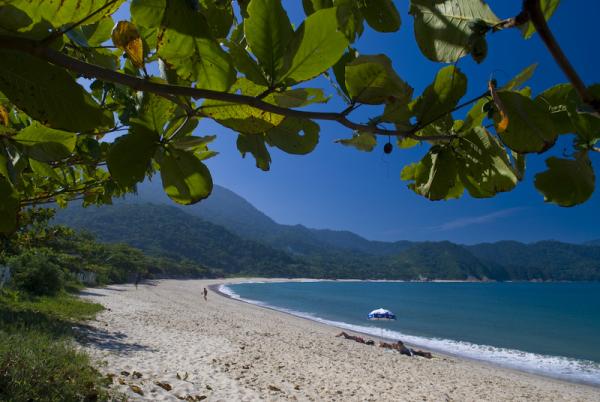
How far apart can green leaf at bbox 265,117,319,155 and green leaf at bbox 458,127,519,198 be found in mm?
327

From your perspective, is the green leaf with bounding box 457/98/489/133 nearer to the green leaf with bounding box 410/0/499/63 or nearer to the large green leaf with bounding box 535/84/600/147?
the large green leaf with bounding box 535/84/600/147

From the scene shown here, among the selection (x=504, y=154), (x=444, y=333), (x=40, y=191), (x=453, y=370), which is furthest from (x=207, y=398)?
(x=444, y=333)

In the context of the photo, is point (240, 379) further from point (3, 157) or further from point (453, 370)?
point (453, 370)

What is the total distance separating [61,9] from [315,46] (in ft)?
1.17

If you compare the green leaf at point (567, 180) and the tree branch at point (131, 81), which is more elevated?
the tree branch at point (131, 81)

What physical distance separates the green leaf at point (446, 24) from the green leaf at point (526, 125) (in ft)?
0.39

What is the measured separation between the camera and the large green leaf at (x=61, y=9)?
0.48 m

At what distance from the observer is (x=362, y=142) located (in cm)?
93

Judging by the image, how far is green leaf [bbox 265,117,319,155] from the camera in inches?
32.5

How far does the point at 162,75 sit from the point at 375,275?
13096cm

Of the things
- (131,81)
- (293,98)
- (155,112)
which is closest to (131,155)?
(155,112)

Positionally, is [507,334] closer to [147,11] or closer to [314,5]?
[314,5]

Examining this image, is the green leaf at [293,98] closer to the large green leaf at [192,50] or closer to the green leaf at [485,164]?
the large green leaf at [192,50]

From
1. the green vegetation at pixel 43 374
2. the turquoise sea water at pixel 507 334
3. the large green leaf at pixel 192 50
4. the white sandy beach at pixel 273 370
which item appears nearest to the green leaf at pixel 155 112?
the large green leaf at pixel 192 50
